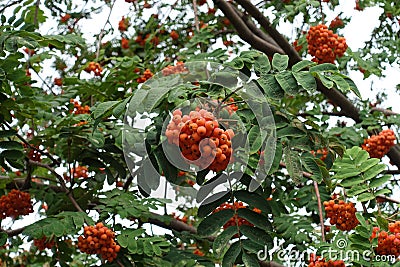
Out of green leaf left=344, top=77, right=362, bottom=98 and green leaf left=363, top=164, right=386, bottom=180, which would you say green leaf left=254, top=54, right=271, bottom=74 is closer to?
green leaf left=344, top=77, right=362, bottom=98

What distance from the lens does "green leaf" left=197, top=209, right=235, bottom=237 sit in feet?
6.28

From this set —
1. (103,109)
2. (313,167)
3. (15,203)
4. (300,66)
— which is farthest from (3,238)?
(300,66)

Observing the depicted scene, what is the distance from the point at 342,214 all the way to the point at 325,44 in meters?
1.13

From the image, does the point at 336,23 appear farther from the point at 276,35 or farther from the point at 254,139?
the point at 254,139

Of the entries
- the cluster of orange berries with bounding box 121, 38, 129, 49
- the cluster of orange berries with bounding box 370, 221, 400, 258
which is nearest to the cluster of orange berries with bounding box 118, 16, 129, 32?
the cluster of orange berries with bounding box 121, 38, 129, 49

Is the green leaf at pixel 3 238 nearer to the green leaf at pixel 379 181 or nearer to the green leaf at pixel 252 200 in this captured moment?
the green leaf at pixel 252 200

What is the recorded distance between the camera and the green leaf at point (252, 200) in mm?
1916

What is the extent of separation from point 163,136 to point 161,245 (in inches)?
29.9

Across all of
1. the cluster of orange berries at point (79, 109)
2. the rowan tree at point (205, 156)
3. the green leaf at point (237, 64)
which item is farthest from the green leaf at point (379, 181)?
the cluster of orange berries at point (79, 109)

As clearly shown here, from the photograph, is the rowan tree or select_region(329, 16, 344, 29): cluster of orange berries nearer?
the rowan tree

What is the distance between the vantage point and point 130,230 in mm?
2373

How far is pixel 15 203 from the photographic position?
273 cm

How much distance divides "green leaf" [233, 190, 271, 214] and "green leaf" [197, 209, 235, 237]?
59 millimetres

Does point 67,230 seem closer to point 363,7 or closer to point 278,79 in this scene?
point 278,79
